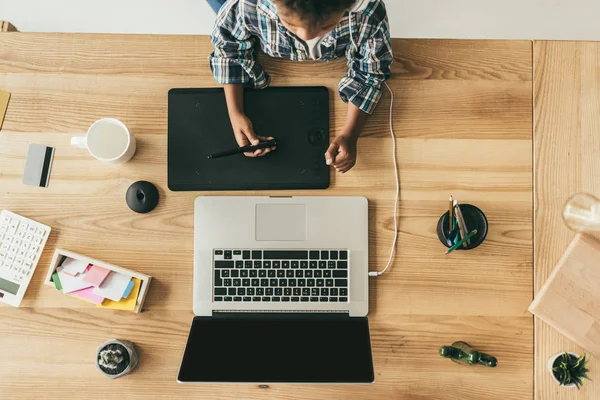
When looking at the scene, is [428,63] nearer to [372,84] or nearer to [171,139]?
[372,84]

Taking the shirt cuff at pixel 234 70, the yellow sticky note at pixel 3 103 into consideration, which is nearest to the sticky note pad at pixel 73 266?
the yellow sticky note at pixel 3 103

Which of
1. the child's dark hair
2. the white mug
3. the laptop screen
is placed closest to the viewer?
the child's dark hair

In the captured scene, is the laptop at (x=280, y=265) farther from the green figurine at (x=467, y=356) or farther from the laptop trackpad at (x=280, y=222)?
the green figurine at (x=467, y=356)

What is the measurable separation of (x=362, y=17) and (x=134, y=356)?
0.75 m

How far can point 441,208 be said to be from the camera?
0.90 m

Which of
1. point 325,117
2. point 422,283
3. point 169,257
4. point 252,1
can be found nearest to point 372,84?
point 325,117

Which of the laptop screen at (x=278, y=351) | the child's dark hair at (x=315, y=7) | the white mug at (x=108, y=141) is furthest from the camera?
the white mug at (x=108, y=141)

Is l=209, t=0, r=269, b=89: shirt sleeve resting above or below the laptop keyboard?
above

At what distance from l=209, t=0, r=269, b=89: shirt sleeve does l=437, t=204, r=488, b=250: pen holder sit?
446 mm

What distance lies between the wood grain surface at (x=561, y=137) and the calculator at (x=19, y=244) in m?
0.97

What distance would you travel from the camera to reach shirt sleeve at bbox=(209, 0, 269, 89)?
844 millimetres

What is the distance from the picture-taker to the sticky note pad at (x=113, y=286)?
0.86 m

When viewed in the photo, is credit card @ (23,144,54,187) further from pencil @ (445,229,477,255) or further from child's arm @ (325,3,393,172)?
pencil @ (445,229,477,255)

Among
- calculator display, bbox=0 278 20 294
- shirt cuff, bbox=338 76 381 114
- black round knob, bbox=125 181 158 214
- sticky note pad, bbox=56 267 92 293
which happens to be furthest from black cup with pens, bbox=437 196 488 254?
calculator display, bbox=0 278 20 294
